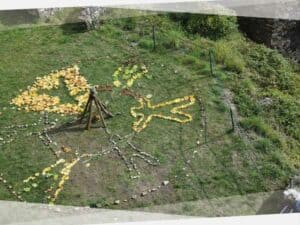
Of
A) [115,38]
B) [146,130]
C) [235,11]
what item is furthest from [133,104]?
[235,11]

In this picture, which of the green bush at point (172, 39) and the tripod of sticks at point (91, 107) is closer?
the tripod of sticks at point (91, 107)

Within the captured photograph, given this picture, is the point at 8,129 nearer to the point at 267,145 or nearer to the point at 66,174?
the point at 66,174

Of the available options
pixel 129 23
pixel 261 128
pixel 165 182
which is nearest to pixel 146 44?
pixel 129 23

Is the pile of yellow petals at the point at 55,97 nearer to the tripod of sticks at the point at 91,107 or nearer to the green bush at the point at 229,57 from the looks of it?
the tripod of sticks at the point at 91,107

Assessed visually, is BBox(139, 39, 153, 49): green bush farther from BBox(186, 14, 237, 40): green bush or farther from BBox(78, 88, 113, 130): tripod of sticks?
BBox(78, 88, 113, 130): tripod of sticks

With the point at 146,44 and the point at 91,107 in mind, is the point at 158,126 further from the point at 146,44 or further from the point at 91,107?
the point at 146,44

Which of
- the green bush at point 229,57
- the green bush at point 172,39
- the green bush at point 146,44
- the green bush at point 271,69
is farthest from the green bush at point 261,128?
the green bush at point 146,44
